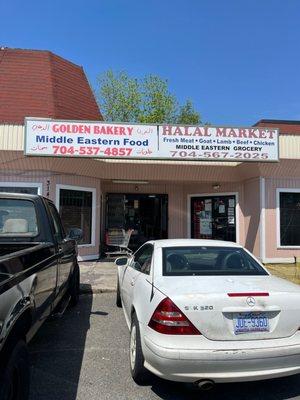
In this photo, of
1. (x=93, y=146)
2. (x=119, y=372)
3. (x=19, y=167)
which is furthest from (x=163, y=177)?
(x=119, y=372)

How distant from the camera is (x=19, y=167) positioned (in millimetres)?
13219

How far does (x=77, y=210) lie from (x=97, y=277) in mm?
3794

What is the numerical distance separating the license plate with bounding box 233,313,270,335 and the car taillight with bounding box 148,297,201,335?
1.17 ft

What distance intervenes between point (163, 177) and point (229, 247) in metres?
10.1

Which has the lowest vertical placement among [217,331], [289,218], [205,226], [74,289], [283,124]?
[74,289]

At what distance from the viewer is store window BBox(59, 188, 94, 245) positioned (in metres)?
13.8

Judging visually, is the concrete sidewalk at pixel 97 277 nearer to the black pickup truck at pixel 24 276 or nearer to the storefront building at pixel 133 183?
the storefront building at pixel 133 183

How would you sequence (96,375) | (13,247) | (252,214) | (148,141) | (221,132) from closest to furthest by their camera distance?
(96,375), (13,247), (148,141), (221,132), (252,214)

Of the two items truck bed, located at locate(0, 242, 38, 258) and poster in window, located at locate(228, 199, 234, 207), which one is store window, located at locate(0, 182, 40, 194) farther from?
truck bed, located at locate(0, 242, 38, 258)

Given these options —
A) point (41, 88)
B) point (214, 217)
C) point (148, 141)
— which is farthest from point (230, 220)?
point (41, 88)

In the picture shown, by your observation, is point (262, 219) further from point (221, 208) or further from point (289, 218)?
point (221, 208)

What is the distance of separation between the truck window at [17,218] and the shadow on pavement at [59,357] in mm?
1363

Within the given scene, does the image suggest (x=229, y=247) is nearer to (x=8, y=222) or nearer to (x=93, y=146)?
(x=8, y=222)

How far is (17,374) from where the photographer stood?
331 cm
